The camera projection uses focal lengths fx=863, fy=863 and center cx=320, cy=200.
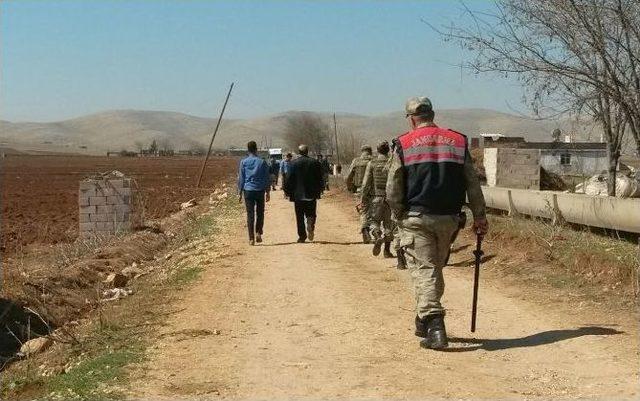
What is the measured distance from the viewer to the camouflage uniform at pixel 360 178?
572 inches

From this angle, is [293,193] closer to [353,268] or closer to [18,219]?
[353,268]

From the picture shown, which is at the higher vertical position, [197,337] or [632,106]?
[632,106]

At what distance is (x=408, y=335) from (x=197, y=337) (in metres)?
1.88

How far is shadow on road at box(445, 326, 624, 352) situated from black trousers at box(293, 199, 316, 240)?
827 centimetres

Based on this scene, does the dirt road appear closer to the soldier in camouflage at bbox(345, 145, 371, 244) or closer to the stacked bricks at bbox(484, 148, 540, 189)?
the soldier in camouflage at bbox(345, 145, 371, 244)

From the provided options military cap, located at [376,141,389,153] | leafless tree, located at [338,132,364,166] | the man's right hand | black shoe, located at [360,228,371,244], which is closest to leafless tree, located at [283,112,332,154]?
leafless tree, located at [338,132,364,166]

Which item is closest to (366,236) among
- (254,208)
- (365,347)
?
(254,208)

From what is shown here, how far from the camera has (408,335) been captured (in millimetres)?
7629

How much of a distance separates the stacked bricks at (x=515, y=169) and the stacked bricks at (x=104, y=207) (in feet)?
31.1

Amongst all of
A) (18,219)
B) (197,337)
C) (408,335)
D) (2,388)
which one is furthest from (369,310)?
(18,219)

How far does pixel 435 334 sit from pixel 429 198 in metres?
1.11

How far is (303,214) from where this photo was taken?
15.7 m

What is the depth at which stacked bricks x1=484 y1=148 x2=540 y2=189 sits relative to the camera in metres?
22.5

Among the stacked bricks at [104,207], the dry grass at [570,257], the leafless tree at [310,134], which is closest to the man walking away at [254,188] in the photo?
the dry grass at [570,257]
